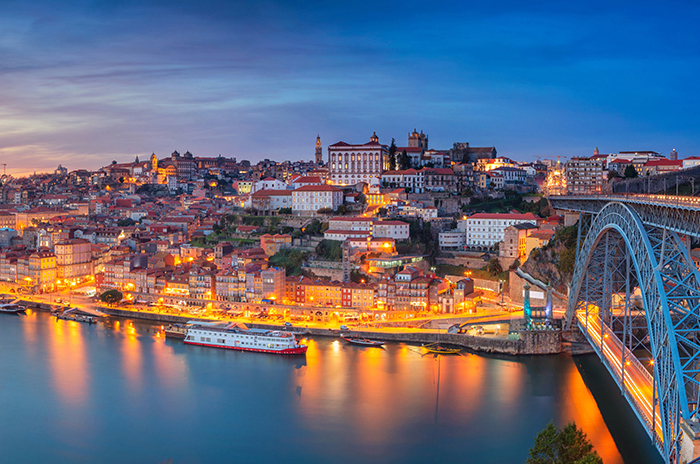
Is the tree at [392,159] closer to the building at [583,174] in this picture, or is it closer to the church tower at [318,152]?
the building at [583,174]

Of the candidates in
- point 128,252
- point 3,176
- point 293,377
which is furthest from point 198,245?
point 3,176

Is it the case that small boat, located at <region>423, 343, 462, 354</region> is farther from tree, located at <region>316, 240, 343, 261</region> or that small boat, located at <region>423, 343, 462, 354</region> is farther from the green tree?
the green tree

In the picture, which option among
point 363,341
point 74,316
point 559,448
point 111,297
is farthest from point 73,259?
point 559,448

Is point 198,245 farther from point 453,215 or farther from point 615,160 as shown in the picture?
point 615,160

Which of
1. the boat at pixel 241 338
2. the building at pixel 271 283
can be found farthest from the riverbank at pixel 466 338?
the building at pixel 271 283

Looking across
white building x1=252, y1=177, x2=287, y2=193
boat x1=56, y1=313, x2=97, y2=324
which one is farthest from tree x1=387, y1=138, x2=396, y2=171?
boat x1=56, y1=313, x2=97, y2=324

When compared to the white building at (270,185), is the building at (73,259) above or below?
below
